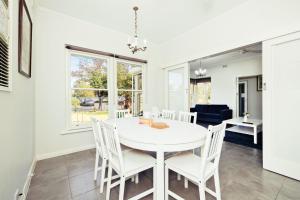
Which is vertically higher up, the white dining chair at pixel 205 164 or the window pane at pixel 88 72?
the window pane at pixel 88 72

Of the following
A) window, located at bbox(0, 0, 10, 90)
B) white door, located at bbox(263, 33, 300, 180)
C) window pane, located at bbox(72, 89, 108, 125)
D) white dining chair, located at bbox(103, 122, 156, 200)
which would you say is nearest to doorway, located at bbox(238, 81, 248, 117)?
white door, located at bbox(263, 33, 300, 180)

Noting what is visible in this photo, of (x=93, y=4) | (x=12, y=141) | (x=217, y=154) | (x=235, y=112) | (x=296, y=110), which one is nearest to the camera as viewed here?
(x=12, y=141)

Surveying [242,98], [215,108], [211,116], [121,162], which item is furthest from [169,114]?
[242,98]

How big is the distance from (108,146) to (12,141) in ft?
2.77

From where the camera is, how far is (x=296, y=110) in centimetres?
197

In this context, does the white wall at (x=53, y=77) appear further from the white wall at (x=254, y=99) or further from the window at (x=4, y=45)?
the white wall at (x=254, y=99)

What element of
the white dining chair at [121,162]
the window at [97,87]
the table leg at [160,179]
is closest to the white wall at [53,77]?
the window at [97,87]

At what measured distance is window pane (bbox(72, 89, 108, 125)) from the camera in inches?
122

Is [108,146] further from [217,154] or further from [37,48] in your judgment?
[37,48]

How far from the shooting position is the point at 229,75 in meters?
6.30

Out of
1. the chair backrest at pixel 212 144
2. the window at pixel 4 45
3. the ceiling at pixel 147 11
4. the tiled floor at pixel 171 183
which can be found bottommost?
the tiled floor at pixel 171 183

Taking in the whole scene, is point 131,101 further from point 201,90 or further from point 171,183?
point 201,90

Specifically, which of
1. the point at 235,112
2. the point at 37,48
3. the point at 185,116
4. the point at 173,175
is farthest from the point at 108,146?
the point at 235,112

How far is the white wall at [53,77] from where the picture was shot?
260cm
